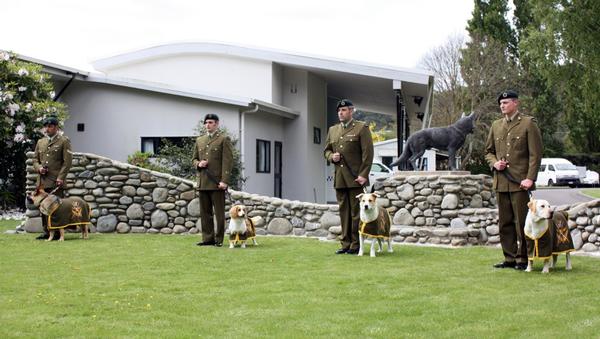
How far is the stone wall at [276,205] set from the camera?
14016mm

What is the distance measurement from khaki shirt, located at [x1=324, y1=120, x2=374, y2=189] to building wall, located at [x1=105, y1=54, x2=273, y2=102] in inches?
444

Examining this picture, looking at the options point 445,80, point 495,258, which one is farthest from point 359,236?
point 445,80

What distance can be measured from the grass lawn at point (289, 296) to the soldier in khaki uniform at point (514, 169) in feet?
1.29

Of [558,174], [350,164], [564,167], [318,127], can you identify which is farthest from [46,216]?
[564,167]

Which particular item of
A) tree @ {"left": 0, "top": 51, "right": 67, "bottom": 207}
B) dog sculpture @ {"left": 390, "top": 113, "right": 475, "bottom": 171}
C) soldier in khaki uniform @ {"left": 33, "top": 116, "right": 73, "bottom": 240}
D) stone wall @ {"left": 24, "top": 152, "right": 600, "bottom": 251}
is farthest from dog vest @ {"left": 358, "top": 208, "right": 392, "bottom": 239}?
tree @ {"left": 0, "top": 51, "right": 67, "bottom": 207}

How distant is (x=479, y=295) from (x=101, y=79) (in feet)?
51.5

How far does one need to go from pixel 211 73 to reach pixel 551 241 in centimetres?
1615

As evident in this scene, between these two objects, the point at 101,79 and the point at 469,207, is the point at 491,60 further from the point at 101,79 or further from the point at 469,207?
the point at 469,207

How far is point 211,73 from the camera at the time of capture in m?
23.4

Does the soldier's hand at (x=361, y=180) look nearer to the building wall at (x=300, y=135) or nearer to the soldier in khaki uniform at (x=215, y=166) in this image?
the soldier in khaki uniform at (x=215, y=166)

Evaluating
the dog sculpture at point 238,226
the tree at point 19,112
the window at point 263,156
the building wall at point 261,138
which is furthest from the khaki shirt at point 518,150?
the tree at point 19,112

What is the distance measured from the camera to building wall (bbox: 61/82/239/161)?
2048cm

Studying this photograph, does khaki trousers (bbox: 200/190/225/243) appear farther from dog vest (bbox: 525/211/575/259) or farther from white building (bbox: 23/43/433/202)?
white building (bbox: 23/43/433/202)

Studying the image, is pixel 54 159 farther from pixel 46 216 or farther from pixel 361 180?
pixel 361 180
